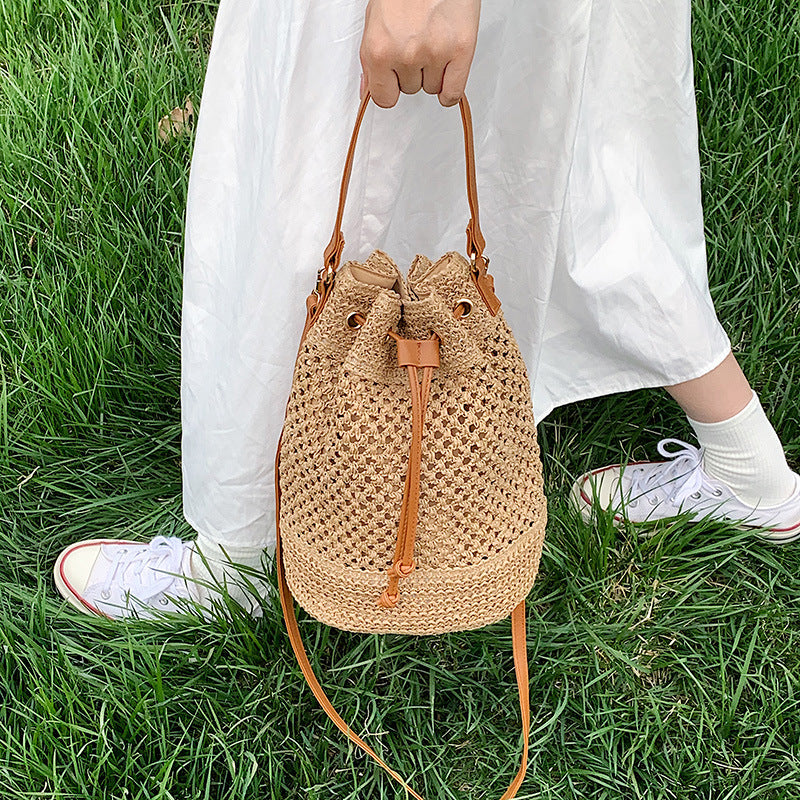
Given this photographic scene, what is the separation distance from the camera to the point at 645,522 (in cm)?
156

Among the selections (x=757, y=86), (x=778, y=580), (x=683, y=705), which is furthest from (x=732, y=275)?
(x=683, y=705)

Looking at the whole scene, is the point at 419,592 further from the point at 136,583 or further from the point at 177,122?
the point at 177,122

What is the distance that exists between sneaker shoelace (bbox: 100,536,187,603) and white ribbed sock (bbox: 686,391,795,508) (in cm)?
87

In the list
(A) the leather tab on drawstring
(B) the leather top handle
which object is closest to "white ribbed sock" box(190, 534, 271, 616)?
(A) the leather tab on drawstring

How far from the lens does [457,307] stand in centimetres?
102

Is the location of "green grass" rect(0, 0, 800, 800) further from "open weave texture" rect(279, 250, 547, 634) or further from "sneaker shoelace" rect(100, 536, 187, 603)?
"open weave texture" rect(279, 250, 547, 634)

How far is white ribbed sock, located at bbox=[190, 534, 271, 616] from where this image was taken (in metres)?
1.39

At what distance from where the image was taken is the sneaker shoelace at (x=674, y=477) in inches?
60.9

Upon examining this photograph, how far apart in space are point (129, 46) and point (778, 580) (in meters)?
1.72

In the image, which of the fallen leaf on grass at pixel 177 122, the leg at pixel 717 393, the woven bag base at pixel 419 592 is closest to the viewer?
the woven bag base at pixel 419 592

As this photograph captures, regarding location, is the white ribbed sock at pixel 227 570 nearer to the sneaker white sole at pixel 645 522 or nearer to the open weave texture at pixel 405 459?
the open weave texture at pixel 405 459

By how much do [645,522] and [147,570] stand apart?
0.84m

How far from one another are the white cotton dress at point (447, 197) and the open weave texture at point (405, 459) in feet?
0.36

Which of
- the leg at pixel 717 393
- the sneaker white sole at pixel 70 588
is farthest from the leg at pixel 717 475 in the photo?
the sneaker white sole at pixel 70 588
